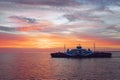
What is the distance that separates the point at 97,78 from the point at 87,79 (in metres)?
4.53

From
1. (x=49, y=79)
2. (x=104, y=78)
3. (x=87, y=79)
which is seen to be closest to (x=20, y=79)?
(x=49, y=79)

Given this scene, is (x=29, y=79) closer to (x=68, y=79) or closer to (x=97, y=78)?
(x=68, y=79)

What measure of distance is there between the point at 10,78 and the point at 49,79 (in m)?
12.8

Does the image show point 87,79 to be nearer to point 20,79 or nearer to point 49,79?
point 49,79

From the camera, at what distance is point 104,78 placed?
303ft

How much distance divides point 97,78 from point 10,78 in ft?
92.7

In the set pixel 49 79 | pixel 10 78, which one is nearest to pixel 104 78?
pixel 49 79

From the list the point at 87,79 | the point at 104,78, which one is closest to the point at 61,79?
the point at 87,79

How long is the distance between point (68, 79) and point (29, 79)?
1231 cm

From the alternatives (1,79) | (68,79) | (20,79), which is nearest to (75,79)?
(68,79)

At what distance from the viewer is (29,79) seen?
9025cm

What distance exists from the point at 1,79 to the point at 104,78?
1295 inches

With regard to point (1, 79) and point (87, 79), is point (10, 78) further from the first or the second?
point (87, 79)

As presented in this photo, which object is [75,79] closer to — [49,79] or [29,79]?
[49,79]
